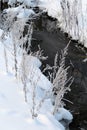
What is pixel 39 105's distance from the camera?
3693mm

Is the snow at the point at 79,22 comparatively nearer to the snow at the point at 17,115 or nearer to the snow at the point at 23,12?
the snow at the point at 23,12

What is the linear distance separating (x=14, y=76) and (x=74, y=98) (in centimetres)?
102

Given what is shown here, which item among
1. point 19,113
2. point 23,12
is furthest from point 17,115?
point 23,12

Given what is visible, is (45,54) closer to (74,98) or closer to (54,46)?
(54,46)

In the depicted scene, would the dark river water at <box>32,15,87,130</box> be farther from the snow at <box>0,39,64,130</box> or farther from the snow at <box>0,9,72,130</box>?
the snow at <box>0,39,64,130</box>

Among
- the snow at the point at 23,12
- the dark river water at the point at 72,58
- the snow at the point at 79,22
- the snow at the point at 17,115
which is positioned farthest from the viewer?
the snow at the point at 23,12

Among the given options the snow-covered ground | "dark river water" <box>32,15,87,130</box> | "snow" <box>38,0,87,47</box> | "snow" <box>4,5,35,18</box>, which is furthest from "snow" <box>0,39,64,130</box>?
"snow" <box>4,5,35,18</box>

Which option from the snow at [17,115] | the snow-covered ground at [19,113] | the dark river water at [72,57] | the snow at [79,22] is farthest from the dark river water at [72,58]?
the snow at [17,115]

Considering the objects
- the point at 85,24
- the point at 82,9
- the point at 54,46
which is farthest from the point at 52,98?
the point at 82,9

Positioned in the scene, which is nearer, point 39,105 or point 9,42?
point 39,105

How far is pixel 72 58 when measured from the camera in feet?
20.8

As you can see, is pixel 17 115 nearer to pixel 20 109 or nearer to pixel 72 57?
pixel 20 109

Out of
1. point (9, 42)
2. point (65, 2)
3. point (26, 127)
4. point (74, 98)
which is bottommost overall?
point (74, 98)

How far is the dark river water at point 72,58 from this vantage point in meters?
4.66
